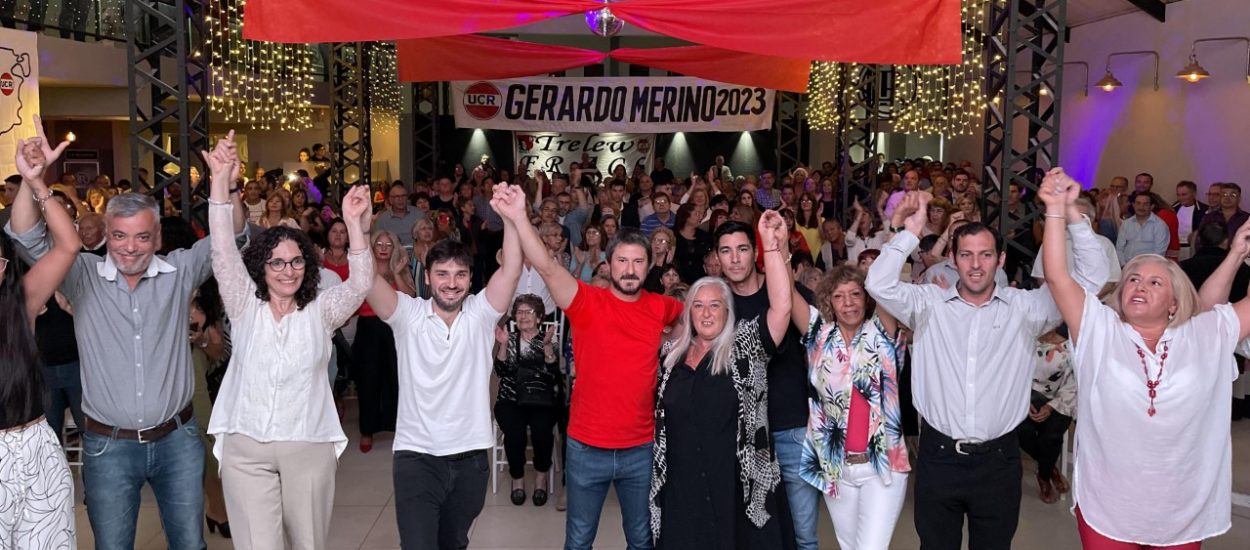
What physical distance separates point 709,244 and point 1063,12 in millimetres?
2811

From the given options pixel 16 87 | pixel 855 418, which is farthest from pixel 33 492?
pixel 16 87

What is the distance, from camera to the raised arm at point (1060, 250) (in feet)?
10.9

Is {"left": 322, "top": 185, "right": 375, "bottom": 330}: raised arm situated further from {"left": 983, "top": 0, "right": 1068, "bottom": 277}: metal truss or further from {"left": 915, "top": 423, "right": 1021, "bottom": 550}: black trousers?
{"left": 983, "top": 0, "right": 1068, "bottom": 277}: metal truss

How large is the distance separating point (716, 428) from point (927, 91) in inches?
402

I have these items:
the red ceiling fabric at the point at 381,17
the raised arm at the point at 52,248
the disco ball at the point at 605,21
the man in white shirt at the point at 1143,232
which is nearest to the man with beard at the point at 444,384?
the raised arm at the point at 52,248

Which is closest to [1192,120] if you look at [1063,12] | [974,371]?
[1063,12]

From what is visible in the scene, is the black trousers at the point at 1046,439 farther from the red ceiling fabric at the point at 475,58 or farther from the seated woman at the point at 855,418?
the red ceiling fabric at the point at 475,58

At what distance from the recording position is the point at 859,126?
532 inches

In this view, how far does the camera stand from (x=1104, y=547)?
329 centimetres

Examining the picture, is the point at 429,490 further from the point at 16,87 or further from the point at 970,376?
the point at 16,87

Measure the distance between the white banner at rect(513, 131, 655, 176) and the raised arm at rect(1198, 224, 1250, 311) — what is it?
14.8 metres

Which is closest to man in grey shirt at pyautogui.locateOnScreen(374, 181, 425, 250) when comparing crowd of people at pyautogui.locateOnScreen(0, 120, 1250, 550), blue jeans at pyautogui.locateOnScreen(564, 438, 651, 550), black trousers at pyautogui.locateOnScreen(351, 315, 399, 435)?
black trousers at pyautogui.locateOnScreen(351, 315, 399, 435)

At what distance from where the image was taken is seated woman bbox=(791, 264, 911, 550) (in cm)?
366

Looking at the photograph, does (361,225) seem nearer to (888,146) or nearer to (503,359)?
(503,359)
